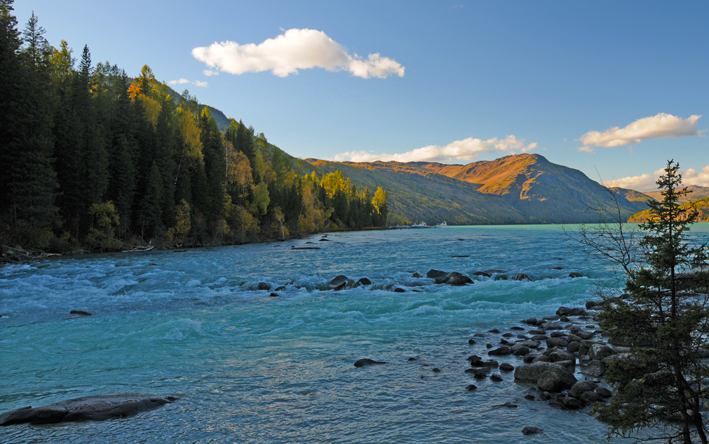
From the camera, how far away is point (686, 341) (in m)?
5.29

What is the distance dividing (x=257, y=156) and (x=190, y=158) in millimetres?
30619

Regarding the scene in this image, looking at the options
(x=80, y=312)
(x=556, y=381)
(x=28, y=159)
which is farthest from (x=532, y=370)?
(x=28, y=159)

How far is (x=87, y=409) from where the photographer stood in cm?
856

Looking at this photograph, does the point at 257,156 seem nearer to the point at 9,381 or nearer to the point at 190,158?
the point at 190,158

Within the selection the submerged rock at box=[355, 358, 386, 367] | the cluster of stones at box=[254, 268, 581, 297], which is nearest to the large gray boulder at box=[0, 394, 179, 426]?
the submerged rock at box=[355, 358, 386, 367]

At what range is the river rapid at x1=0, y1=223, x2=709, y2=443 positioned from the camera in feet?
26.0

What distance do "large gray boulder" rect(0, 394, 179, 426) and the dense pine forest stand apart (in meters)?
45.4

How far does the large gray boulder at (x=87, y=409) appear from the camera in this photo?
812 centimetres

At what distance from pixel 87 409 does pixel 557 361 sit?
12734 mm

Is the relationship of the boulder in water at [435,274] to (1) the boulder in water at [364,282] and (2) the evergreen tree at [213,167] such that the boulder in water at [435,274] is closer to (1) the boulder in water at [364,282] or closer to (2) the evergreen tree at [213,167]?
(1) the boulder in water at [364,282]

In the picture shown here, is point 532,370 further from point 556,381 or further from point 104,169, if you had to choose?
point 104,169

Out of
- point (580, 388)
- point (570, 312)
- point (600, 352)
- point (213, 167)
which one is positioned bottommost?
point (570, 312)

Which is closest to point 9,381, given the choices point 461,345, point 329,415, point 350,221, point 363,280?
point 329,415

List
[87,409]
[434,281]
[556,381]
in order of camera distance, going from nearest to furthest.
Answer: [87,409], [556,381], [434,281]
